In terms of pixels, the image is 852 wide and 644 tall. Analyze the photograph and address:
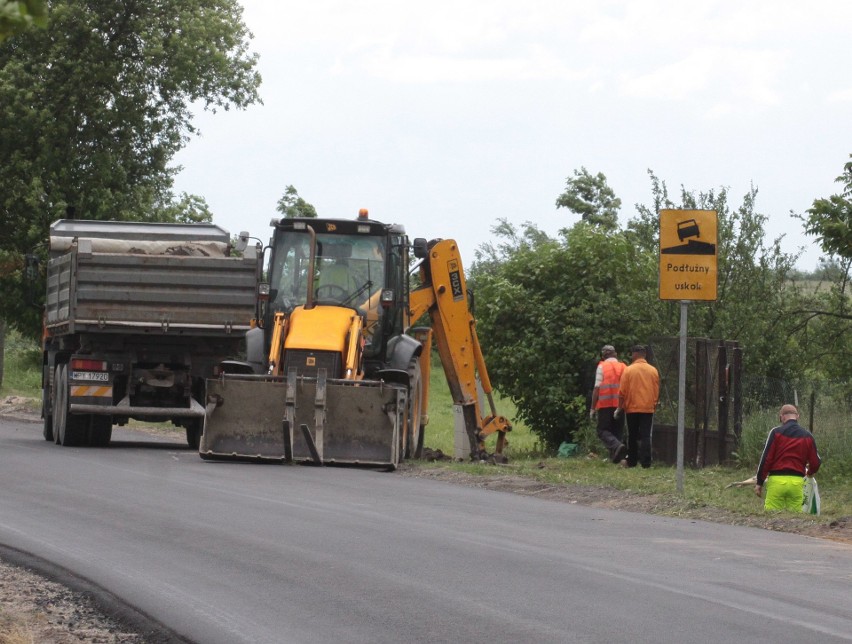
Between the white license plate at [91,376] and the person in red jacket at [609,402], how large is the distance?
23.3 ft

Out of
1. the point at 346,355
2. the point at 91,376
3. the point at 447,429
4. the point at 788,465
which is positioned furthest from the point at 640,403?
the point at 447,429

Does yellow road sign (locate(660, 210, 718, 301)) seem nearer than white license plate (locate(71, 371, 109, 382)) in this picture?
Yes

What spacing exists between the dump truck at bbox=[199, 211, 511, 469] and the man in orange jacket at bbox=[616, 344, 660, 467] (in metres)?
2.13

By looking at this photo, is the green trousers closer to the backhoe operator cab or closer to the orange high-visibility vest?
the orange high-visibility vest

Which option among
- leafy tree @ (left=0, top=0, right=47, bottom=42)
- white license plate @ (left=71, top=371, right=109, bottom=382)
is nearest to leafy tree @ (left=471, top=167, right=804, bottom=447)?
white license plate @ (left=71, top=371, right=109, bottom=382)

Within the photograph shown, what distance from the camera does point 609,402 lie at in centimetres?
2053

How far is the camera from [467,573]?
9383 mm

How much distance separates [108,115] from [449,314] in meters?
16.5

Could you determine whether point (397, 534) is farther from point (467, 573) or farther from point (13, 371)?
point (13, 371)

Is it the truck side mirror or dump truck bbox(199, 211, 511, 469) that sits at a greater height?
the truck side mirror

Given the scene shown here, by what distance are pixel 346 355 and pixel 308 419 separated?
3.73 ft

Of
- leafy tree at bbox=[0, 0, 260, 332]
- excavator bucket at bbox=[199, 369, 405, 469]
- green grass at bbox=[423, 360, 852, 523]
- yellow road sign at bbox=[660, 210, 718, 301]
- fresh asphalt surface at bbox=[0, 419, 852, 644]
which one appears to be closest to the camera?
fresh asphalt surface at bbox=[0, 419, 852, 644]

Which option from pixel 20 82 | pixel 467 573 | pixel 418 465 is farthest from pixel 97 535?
pixel 20 82

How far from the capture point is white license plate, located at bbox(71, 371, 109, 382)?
2102cm
